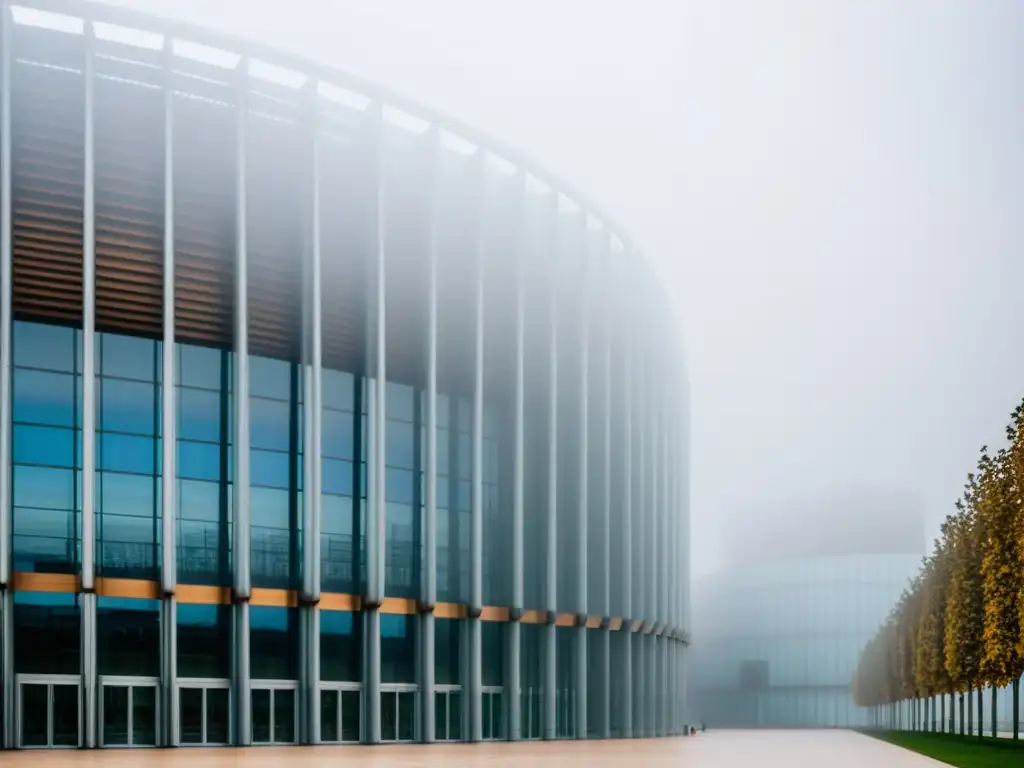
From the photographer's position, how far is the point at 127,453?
37.0 m

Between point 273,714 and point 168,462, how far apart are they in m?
8.11

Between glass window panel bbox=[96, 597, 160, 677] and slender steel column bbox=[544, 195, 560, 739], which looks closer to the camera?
glass window panel bbox=[96, 597, 160, 677]

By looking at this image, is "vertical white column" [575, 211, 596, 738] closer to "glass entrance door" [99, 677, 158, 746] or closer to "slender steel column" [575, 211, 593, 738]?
"slender steel column" [575, 211, 593, 738]

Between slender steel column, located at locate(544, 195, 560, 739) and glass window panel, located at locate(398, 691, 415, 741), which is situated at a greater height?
slender steel column, located at locate(544, 195, 560, 739)

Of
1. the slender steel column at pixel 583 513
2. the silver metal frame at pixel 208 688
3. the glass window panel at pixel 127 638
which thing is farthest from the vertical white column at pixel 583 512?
the glass window panel at pixel 127 638

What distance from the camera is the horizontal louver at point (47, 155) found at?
31828mm

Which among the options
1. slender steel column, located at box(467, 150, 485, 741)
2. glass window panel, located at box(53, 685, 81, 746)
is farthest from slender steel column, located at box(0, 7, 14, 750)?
slender steel column, located at box(467, 150, 485, 741)

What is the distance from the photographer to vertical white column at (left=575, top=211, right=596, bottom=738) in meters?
44.1

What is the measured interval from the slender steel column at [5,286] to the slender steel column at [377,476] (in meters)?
9.11

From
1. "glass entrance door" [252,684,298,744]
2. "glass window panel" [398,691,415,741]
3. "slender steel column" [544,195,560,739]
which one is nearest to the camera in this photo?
"glass entrance door" [252,684,298,744]

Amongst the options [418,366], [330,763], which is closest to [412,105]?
[418,366]

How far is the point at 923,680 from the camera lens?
60.5 m

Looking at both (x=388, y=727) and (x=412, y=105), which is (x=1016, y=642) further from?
(x=412, y=105)

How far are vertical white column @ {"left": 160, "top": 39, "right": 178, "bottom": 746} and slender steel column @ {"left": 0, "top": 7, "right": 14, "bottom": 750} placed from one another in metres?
3.39
